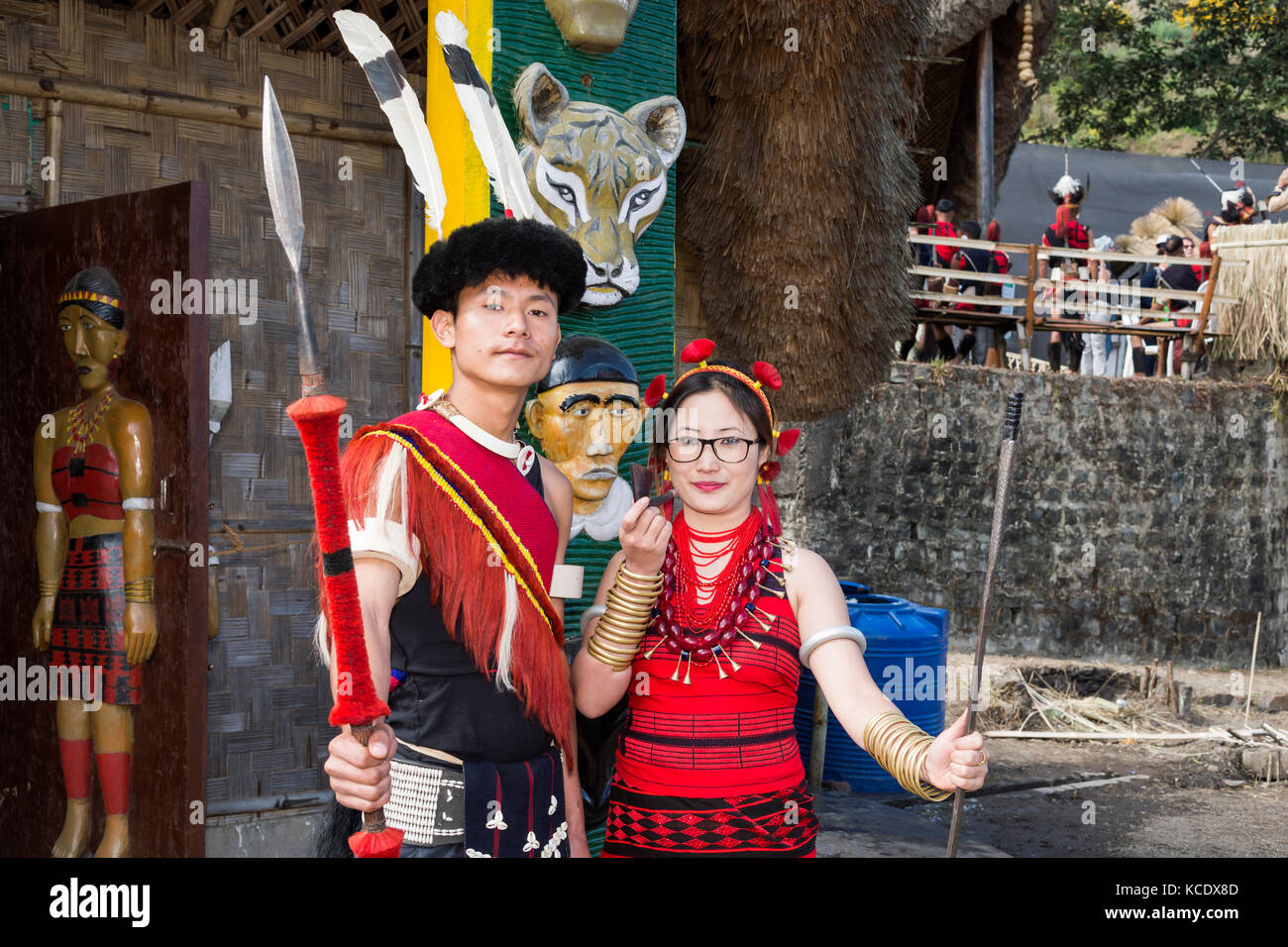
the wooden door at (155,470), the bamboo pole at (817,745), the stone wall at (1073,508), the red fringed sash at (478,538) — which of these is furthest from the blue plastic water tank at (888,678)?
the stone wall at (1073,508)

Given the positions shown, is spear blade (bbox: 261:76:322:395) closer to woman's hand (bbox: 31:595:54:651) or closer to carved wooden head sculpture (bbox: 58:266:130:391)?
carved wooden head sculpture (bbox: 58:266:130:391)

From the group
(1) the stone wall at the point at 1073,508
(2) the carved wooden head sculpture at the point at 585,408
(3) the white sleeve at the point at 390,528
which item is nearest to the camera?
(3) the white sleeve at the point at 390,528

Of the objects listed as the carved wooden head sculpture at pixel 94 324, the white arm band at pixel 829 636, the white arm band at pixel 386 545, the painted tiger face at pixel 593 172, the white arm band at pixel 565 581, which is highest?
the painted tiger face at pixel 593 172

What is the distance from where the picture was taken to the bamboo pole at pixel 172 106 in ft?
13.8

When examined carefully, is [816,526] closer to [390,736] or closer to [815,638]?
[815,638]

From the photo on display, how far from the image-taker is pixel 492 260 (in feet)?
Answer: 7.77

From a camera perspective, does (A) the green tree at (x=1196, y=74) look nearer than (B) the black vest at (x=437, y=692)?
No

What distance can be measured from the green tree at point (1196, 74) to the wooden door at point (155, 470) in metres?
15.8

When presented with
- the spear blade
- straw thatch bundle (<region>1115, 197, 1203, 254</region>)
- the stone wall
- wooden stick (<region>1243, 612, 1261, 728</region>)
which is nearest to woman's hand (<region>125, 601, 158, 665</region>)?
the spear blade

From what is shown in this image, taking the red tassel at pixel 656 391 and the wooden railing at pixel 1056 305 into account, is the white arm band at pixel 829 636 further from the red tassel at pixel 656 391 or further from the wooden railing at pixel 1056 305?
the wooden railing at pixel 1056 305

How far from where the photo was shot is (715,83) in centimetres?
468

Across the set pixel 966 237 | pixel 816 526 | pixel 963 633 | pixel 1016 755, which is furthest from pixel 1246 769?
pixel 966 237

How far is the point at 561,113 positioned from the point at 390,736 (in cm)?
229

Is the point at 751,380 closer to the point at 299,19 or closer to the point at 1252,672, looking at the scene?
the point at 299,19
